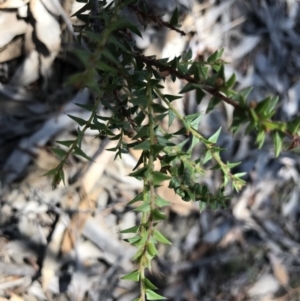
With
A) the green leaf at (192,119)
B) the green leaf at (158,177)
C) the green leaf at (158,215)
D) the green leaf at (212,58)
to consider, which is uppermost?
the green leaf at (212,58)

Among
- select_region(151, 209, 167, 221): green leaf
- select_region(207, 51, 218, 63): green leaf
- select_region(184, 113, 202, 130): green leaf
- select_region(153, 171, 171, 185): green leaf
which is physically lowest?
select_region(151, 209, 167, 221): green leaf

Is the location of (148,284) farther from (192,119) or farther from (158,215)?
(192,119)

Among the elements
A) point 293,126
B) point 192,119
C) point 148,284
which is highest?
point 192,119

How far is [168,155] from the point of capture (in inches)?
26.4

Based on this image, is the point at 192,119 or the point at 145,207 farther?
the point at 192,119

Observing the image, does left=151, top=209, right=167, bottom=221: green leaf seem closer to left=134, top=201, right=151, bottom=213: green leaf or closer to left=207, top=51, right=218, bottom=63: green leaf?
left=134, top=201, right=151, bottom=213: green leaf

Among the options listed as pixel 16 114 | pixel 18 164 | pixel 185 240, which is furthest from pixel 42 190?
pixel 185 240

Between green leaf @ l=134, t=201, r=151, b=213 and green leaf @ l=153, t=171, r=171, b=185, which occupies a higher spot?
green leaf @ l=153, t=171, r=171, b=185

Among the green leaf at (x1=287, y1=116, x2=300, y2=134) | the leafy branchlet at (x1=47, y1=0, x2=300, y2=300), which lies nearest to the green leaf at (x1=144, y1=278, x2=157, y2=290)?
the leafy branchlet at (x1=47, y1=0, x2=300, y2=300)

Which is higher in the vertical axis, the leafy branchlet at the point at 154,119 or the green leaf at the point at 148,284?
the leafy branchlet at the point at 154,119

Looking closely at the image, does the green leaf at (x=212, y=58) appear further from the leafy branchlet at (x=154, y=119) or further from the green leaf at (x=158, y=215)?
the green leaf at (x=158, y=215)

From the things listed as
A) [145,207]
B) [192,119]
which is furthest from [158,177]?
[192,119]

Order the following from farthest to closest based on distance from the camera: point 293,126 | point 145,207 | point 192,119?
point 192,119 → point 145,207 → point 293,126

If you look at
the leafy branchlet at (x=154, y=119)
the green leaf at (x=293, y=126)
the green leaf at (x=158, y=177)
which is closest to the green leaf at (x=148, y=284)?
the leafy branchlet at (x=154, y=119)
